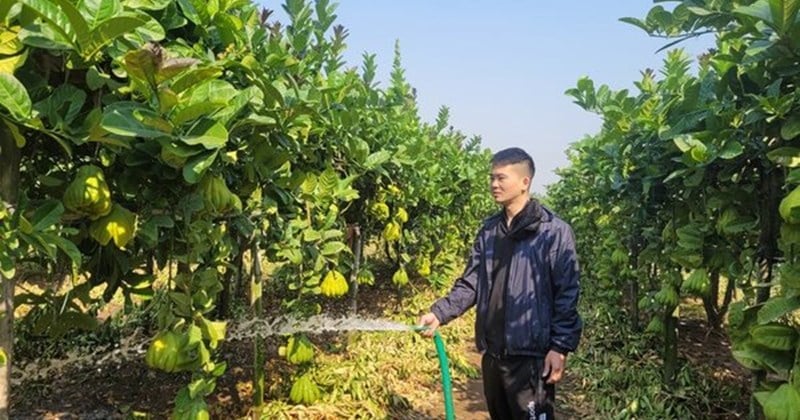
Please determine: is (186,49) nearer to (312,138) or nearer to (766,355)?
(312,138)

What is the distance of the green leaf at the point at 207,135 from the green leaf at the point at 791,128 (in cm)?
161

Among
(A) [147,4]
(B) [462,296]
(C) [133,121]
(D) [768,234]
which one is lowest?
(B) [462,296]

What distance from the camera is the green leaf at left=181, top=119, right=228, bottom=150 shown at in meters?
1.17

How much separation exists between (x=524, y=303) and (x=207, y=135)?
1.75m

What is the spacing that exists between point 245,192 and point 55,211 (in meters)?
0.81

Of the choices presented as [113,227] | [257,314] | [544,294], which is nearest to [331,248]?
[257,314]

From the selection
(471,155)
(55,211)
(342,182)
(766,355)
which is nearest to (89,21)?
(55,211)

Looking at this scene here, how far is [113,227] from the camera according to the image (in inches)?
51.6

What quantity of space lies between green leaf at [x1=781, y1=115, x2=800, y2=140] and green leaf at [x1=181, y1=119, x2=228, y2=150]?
161cm

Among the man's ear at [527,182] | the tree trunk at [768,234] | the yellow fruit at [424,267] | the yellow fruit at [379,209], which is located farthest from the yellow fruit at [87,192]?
the yellow fruit at [424,267]

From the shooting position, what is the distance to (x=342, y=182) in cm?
305

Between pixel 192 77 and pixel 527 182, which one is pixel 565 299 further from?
→ pixel 192 77

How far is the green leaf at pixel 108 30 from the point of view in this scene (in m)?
1.00

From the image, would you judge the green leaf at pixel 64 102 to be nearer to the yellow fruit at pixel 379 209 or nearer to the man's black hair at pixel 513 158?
the man's black hair at pixel 513 158
